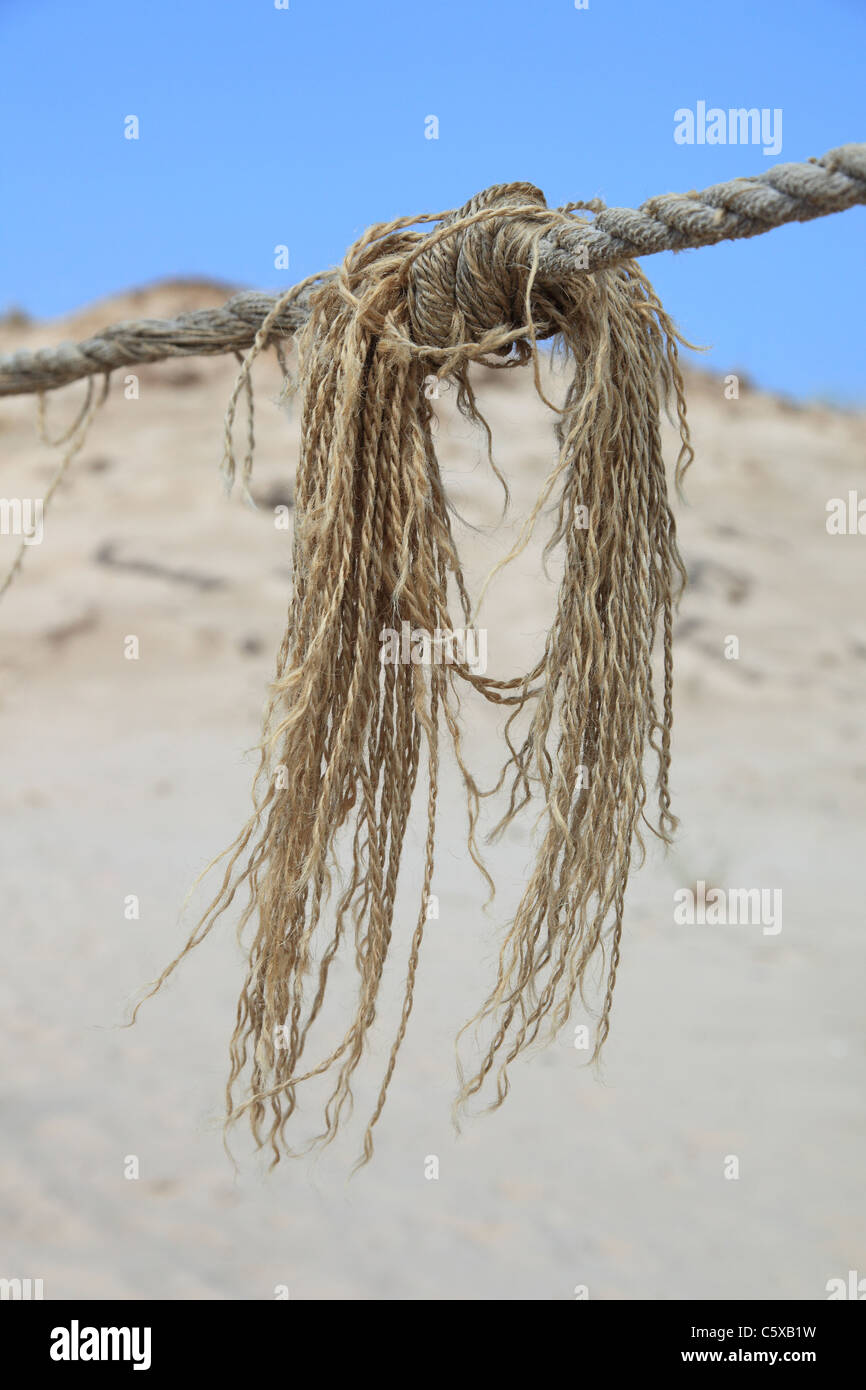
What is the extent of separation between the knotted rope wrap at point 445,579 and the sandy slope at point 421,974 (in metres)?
0.17

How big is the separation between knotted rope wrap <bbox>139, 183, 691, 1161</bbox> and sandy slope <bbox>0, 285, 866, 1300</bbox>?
0.17 m

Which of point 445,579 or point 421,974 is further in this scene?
point 421,974

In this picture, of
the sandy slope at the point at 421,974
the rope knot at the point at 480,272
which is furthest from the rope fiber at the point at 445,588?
the sandy slope at the point at 421,974

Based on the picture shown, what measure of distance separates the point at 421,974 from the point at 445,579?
7.73ft

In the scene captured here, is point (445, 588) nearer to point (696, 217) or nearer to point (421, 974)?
point (696, 217)

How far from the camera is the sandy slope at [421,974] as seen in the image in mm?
2188

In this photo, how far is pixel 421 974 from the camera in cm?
328

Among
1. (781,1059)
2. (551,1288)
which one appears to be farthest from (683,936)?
(551,1288)

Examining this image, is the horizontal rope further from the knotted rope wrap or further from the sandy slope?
the sandy slope

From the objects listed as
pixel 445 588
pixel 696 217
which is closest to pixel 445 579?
pixel 445 588

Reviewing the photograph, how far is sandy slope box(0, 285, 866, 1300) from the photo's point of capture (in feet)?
7.18

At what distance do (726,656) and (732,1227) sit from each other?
4.49 metres

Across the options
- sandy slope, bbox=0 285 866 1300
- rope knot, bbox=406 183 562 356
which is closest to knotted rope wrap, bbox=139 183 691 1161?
rope knot, bbox=406 183 562 356

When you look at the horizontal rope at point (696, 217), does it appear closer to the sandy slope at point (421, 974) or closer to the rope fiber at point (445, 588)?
the rope fiber at point (445, 588)
